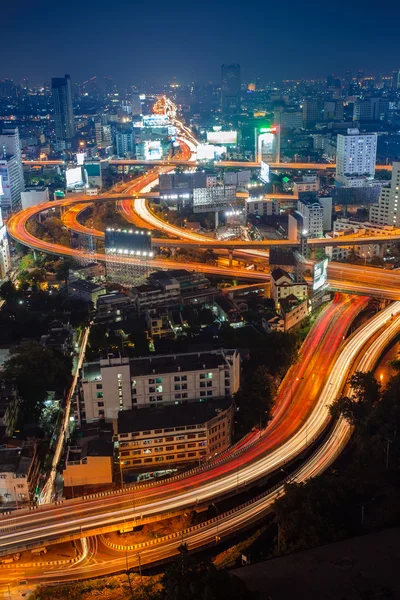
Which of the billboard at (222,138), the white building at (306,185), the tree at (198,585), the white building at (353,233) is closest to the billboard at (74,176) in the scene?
the white building at (306,185)

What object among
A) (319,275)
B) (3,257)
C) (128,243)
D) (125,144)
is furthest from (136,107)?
(319,275)

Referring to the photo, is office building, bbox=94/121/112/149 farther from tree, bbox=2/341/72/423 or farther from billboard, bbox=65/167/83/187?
tree, bbox=2/341/72/423

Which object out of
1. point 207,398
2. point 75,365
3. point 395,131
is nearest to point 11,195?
point 75,365

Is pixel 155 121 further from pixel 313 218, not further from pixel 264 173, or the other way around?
pixel 313 218

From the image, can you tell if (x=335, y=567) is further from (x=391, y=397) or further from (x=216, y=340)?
(x=216, y=340)

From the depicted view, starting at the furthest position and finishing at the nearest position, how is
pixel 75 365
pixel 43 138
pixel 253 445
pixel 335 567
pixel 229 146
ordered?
pixel 43 138, pixel 229 146, pixel 75 365, pixel 253 445, pixel 335 567

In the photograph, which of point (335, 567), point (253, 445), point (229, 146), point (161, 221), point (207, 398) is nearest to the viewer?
point (335, 567)
